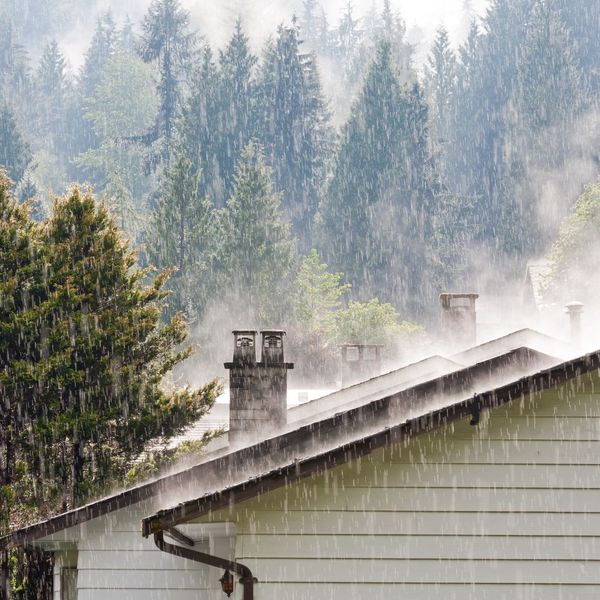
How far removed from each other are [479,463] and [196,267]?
5706 centimetres

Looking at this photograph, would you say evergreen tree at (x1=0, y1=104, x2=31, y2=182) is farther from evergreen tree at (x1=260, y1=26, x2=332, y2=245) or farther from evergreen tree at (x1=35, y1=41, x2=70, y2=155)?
evergreen tree at (x1=35, y1=41, x2=70, y2=155)

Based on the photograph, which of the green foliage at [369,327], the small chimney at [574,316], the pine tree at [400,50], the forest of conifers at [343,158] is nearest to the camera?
the small chimney at [574,316]

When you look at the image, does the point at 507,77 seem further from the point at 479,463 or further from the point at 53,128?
the point at 479,463

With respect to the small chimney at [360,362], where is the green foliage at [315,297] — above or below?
above

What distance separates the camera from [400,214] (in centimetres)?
7744

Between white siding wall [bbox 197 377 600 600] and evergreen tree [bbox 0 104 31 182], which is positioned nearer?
white siding wall [bbox 197 377 600 600]

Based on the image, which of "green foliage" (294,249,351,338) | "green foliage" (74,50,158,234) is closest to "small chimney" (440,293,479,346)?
"green foliage" (294,249,351,338)

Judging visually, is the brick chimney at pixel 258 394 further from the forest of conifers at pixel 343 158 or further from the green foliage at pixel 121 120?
the green foliage at pixel 121 120

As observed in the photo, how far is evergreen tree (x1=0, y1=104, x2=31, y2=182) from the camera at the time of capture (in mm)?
83375

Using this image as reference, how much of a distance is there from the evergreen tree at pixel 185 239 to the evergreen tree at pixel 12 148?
21.3 metres

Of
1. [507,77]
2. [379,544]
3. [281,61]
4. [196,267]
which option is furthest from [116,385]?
[507,77]

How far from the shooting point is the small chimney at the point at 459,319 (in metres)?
14.8

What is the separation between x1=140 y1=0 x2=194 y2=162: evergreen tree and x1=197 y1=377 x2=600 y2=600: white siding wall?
8581 centimetres

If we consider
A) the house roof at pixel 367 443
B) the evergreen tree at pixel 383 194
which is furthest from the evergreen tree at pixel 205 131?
the house roof at pixel 367 443
